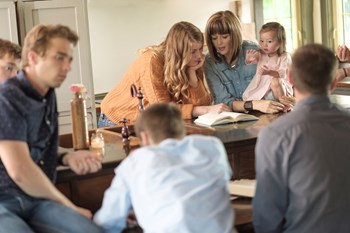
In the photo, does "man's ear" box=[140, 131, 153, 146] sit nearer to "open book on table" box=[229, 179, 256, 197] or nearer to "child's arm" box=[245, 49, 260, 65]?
"open book on table" box=[229, 179, 256, 197]

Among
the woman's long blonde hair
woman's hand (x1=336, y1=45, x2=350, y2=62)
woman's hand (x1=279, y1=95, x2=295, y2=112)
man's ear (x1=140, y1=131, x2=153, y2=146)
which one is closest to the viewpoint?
man's ear (x1=140, y1=131, x2=153, y2=146)

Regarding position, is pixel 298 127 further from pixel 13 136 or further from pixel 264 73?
pixel 264 73

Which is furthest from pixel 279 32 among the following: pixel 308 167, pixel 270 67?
pixel 308 167

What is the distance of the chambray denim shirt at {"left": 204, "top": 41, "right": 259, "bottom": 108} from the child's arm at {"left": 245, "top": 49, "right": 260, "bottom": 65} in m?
0.03

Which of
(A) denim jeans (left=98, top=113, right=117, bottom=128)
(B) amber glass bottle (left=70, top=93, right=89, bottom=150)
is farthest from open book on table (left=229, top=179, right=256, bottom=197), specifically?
(A) denim jeans (left=98, top=113, right=117, bottom=128)

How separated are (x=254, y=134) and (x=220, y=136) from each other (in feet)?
0.52

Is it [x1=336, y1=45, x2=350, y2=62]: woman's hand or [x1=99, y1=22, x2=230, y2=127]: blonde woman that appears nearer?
[x1=99, y1=22, x2=230, y2=127]: blonde woman

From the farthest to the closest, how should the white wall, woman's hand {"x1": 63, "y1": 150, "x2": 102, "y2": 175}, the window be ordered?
the window, the white wall, woman's hand {"x1": 63, "y1": 150, "x2": 102, "y2": 175}

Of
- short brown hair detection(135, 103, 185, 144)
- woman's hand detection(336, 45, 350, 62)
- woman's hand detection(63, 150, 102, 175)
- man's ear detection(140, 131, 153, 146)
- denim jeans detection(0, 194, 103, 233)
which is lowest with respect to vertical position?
denim jeans detection(0, 194, 103, 233)

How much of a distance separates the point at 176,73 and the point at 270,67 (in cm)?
74

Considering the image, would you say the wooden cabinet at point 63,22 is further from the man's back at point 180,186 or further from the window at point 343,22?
the man's back at point 180,186

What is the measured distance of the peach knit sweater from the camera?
356 cm

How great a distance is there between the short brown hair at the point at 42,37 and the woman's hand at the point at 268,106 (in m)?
1.65

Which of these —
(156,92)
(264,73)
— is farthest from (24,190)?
(264,73)
